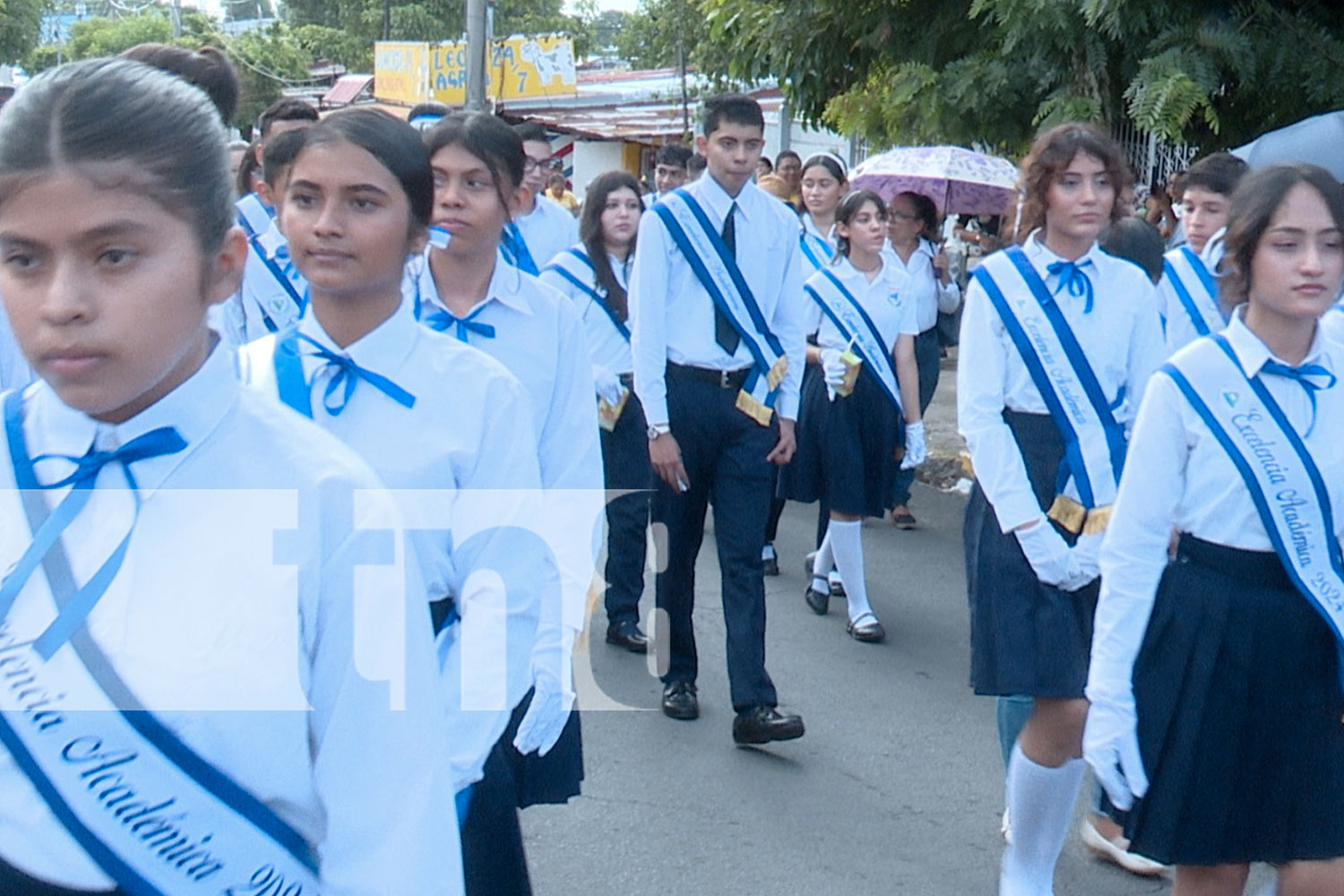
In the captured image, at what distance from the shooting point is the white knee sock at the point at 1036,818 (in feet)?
13.6

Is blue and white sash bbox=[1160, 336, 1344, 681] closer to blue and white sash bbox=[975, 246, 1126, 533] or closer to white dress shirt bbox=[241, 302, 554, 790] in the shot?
blue and white sash bbox=[975, 246, 1126, 533]

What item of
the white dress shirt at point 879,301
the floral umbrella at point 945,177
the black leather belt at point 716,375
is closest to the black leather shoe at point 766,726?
the black leather belt at point 716,375

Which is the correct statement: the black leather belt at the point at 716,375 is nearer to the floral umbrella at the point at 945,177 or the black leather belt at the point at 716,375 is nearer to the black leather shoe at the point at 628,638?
the black leather shoe at the point at 628,638

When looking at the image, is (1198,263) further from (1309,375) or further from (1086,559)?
(1309,375)

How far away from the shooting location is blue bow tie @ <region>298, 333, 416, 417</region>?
263 centimetres

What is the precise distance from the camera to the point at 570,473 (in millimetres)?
3234

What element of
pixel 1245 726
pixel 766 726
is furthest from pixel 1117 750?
pixel 766 726

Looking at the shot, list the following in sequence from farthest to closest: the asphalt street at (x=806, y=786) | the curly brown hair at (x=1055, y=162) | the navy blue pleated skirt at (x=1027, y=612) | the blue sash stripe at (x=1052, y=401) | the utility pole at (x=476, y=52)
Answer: the utility pole at (x=476, y=52), the asphalt street at (x=806, y=786), the curly brown hair at (x=1055, y=162), the blue sash stripe at (x=1052, y=401), the navy blue pleated skirt at (x=1027, y=612)

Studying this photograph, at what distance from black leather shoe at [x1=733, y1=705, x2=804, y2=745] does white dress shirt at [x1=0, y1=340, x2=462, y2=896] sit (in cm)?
376

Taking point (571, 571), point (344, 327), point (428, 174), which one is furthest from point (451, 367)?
point (571, 571)

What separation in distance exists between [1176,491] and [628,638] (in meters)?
3.52

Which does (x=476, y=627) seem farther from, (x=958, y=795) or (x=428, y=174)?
(x=958, y=795)

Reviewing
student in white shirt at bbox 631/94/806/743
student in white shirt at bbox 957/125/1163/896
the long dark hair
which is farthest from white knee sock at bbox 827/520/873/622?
student in white shirt at bbox 957/125/1163/896

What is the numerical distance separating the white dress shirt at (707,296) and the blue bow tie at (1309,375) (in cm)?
234
